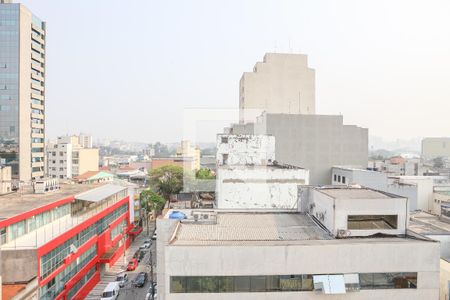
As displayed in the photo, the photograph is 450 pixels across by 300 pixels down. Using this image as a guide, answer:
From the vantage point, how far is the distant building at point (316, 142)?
3266cm

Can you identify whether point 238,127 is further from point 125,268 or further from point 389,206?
point 389,206

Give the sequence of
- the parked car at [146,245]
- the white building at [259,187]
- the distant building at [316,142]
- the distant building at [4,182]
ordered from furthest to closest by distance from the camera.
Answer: the distant building at [316,142]
the parked car at [146,245]
the distant building at [4,182]
the white building at [259,187]

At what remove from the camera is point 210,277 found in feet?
30.9

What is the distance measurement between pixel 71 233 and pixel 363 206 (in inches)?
647

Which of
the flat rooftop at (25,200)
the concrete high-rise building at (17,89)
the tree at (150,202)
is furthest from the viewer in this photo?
the concrete high-rise building at (17,89)

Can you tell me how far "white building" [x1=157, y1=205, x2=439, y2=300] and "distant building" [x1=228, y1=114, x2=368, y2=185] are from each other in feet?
74.8

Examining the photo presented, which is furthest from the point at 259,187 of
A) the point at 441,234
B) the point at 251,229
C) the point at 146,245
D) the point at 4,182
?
the point at 4,182

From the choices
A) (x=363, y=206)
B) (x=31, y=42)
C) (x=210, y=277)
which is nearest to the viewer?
(x=210, y=277)

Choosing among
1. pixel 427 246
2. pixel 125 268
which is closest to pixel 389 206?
pixel 427 246

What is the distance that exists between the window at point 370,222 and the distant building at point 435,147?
384ft

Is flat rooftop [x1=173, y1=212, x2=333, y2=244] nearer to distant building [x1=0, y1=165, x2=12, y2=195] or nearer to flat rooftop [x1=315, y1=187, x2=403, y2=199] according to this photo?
flat rooftop [x1=315, y1=187, x2=403, y2=199]

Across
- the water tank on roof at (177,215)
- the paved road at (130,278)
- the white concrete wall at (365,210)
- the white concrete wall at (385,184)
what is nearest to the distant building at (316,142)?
the white concrete wall at (385,184)

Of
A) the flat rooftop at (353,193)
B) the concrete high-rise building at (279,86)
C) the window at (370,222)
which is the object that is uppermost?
the concrete high-rise building at (279,86)

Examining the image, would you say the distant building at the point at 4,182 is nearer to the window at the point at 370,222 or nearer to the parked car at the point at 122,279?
the parked car at the point at 122,279
